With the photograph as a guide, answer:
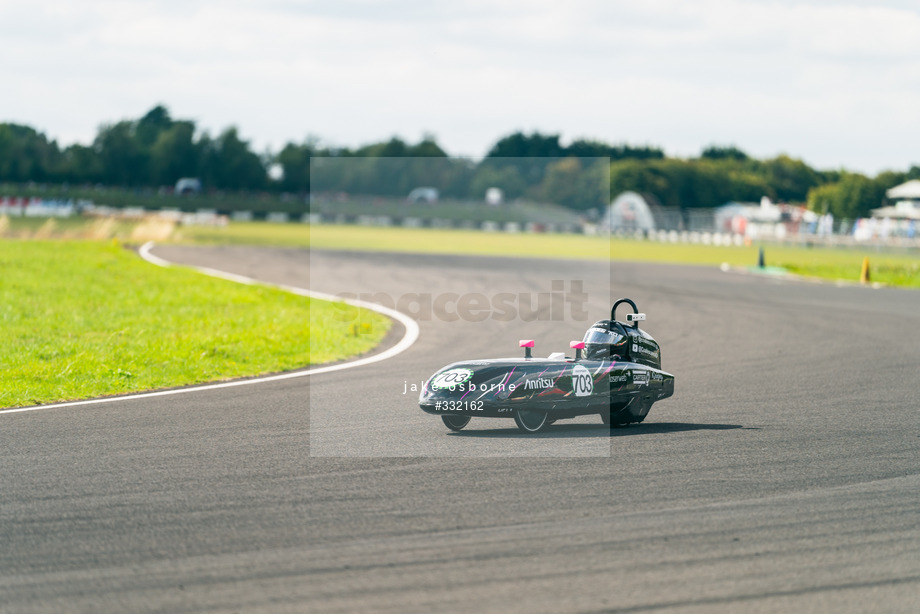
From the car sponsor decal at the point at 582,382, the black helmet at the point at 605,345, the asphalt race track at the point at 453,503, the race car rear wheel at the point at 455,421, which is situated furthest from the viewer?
the black helmet at the point at 605,345

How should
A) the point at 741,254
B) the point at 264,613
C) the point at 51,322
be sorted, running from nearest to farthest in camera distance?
the point at 264,613 → the point at 51,322 → the point at 741,254

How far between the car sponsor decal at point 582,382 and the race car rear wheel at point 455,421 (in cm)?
103

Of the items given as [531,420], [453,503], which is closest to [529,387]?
[531,420]

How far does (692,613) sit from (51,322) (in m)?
14.2

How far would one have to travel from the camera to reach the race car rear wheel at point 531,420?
899 centimetres

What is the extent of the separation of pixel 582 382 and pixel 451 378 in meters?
1.25

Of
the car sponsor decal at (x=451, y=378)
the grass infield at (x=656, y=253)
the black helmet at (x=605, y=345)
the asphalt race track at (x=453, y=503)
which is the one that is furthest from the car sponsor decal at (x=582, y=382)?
the grass infield at (x=656, y=253)

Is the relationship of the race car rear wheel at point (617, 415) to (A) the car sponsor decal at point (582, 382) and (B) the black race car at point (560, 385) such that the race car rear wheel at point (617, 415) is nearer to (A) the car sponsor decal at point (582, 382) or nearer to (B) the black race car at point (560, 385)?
(B) the black race car at point (560, 385)

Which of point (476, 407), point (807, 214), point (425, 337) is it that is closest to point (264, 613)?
point (476, 407)

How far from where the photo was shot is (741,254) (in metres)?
A: 54.7

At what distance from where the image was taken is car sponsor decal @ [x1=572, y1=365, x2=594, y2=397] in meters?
8.93

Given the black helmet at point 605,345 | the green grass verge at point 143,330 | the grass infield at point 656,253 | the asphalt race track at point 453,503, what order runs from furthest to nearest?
the grass infield at point 656,253 → the green grass verge at point 143,330 → the black helmet at point 605,345 → the asphalt race track at point 453,503

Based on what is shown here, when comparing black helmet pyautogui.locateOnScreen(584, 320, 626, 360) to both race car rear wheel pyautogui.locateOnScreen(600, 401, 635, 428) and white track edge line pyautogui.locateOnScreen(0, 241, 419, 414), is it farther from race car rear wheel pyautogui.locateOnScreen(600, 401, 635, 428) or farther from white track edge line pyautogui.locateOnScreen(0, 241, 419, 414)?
white track edge line pyautogui.locateOnScreen(0, 241, 419, 414)

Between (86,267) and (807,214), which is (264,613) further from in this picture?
(807,214)
